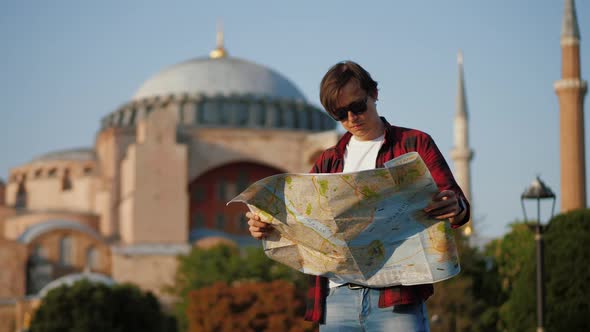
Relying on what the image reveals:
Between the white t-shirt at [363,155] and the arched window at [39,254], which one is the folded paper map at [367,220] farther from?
the arched window at [39,254]

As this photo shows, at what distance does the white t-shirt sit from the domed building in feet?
126

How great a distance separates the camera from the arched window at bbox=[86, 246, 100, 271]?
44.5 metres

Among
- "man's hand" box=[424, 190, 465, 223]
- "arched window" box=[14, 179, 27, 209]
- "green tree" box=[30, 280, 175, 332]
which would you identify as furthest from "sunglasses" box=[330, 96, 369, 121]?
"arched window" box=[14, 179, 27, 209]

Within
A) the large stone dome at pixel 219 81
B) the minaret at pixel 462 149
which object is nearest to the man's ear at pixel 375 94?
the minaret at pixel 462 149

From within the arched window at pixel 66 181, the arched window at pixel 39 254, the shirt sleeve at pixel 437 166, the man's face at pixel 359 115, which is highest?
the arched window at pixel 66 181

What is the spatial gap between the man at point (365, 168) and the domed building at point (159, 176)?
3826 cm

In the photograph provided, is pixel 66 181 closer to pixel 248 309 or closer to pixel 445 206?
pixel 248 309

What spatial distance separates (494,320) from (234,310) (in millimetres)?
8337

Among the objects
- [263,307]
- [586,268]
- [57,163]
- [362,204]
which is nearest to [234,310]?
[263,307]

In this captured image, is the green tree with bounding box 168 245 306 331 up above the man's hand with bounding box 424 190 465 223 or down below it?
below

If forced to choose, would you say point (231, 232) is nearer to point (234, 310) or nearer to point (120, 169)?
point (120, 169)

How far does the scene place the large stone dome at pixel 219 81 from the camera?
5084 centimetres

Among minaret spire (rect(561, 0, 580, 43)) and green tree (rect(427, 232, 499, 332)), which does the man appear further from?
minaret spire (rect(561, 0, 580, 43))

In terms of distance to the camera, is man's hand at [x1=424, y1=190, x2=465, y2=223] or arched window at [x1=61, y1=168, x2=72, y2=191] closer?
man's hand at [x1=424, y1=190, x2=465, y2=223]
